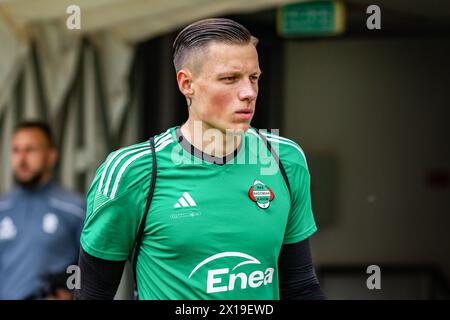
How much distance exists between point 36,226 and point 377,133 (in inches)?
112

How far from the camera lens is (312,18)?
195 inches

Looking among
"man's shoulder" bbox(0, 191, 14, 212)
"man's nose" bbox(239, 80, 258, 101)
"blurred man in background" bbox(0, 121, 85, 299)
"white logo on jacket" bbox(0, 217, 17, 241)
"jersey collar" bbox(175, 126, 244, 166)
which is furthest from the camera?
"man's shoulder" bbox(0, 191, 14, 212)

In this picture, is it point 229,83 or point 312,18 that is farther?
point 312,18

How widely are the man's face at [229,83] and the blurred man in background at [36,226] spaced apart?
1989mm

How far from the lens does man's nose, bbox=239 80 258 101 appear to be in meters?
2.27

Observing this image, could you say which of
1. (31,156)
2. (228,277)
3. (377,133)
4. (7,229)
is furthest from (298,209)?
(377,133)

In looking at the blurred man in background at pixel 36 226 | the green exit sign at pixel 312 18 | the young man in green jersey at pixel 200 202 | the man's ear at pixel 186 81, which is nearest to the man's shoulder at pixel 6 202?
the blurred man in background at pixel 36 226

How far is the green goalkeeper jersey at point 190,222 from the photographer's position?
2287 millimetres

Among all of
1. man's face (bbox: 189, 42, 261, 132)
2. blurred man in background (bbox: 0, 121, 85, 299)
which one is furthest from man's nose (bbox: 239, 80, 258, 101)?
blurred man in background (bbox: 0, 121, 85, 299)

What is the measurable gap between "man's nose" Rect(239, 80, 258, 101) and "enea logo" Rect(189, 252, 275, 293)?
1.34 feet

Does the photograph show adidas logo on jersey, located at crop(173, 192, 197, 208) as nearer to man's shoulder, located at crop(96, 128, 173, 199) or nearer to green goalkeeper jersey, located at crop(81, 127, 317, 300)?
green goalkeeper jersey, located at crop(81, 127, 317, 300)

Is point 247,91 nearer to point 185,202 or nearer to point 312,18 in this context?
point 185,202
